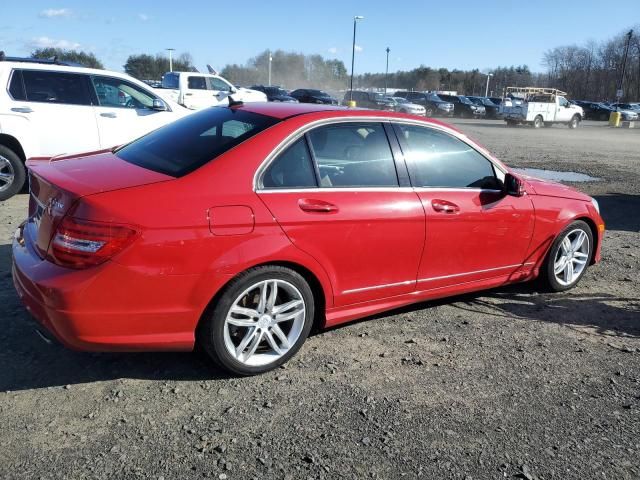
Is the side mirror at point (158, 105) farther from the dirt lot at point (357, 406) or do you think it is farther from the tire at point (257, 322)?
the tire at point (257, 322)

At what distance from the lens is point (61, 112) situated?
26.0 feet

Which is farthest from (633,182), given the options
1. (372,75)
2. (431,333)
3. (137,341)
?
(372,75)

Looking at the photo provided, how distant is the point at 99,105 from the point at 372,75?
128m

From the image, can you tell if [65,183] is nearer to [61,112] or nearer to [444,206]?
[444,206]

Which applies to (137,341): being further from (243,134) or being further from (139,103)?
(139,103)

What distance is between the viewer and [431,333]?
4.17 metres

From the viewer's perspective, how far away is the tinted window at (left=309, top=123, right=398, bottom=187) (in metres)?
3.64

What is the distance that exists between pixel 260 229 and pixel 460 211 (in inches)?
64.5

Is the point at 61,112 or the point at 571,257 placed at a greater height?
the point at 61,112

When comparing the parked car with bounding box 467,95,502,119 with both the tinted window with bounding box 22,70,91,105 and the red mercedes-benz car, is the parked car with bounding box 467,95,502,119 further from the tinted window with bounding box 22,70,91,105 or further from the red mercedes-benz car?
the red mercedes-benz car

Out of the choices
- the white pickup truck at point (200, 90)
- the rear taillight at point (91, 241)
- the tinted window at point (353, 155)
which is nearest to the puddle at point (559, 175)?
the tinted window at point (353, 155)

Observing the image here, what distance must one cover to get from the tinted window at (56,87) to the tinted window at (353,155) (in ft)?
18.8

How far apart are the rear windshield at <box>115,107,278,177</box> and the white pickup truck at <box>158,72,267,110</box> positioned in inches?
639

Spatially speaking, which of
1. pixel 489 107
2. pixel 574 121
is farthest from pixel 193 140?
pixel 489 107
